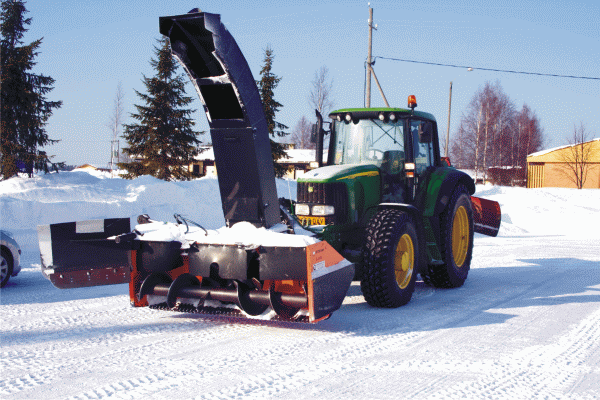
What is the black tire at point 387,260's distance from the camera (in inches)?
229

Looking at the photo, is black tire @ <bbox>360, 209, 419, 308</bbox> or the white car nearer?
black tire @ <bbox>360, 209, 419, 308</bbox>

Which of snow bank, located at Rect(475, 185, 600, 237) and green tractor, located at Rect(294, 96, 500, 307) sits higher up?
green tractor, located at Rect(294, 96, 500, 307)

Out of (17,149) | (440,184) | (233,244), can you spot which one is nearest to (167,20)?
(233,244)

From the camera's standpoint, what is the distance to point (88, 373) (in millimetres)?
3797

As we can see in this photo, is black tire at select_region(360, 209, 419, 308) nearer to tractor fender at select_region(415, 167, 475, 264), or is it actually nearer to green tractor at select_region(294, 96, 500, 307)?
green tractor at select_region(294, 96, 500, 307)

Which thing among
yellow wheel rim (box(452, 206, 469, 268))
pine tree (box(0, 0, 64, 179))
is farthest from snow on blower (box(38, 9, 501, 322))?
pine tree (box(0, 0, 64, 179))

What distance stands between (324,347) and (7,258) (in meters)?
4.87

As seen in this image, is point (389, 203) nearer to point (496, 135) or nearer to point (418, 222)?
point (418, 222)

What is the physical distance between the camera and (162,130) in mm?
28281

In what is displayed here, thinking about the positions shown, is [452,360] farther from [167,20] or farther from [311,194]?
[167,20]

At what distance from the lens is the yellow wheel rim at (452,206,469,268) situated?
792 cm

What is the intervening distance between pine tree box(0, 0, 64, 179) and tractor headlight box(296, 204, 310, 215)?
14937 mm

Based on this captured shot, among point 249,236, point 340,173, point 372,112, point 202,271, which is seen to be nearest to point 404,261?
point 340,173

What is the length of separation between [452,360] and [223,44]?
3025 mm
